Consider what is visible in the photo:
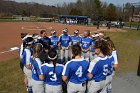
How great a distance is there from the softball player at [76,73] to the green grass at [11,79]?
4253 millimetres

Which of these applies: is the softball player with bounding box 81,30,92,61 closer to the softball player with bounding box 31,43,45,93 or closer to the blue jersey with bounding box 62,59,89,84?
the softball player with bounding box 31,43,45,93

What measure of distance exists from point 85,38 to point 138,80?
10.5 feet

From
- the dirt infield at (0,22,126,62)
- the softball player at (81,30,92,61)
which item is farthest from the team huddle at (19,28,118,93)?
the dirt infield at (0,22,126,62)

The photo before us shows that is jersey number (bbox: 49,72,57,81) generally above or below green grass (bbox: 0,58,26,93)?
above

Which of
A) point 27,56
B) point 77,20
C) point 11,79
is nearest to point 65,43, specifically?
point 11,79

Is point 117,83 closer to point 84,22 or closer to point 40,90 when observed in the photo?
point 40,90

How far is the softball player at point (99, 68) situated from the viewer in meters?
6.50

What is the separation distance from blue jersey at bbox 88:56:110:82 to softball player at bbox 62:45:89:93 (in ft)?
0.50

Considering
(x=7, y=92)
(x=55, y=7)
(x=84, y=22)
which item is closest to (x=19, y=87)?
(x=7, y=92)

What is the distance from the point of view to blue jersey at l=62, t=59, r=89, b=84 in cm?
645

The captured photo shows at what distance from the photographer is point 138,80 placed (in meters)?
12.8

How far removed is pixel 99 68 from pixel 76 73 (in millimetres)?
517

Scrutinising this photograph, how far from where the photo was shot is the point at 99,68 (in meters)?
6.59

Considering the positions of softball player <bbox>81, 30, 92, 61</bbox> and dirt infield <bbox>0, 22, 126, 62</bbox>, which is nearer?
softball player <bbox>81, 30, 92, 61</bbox>
